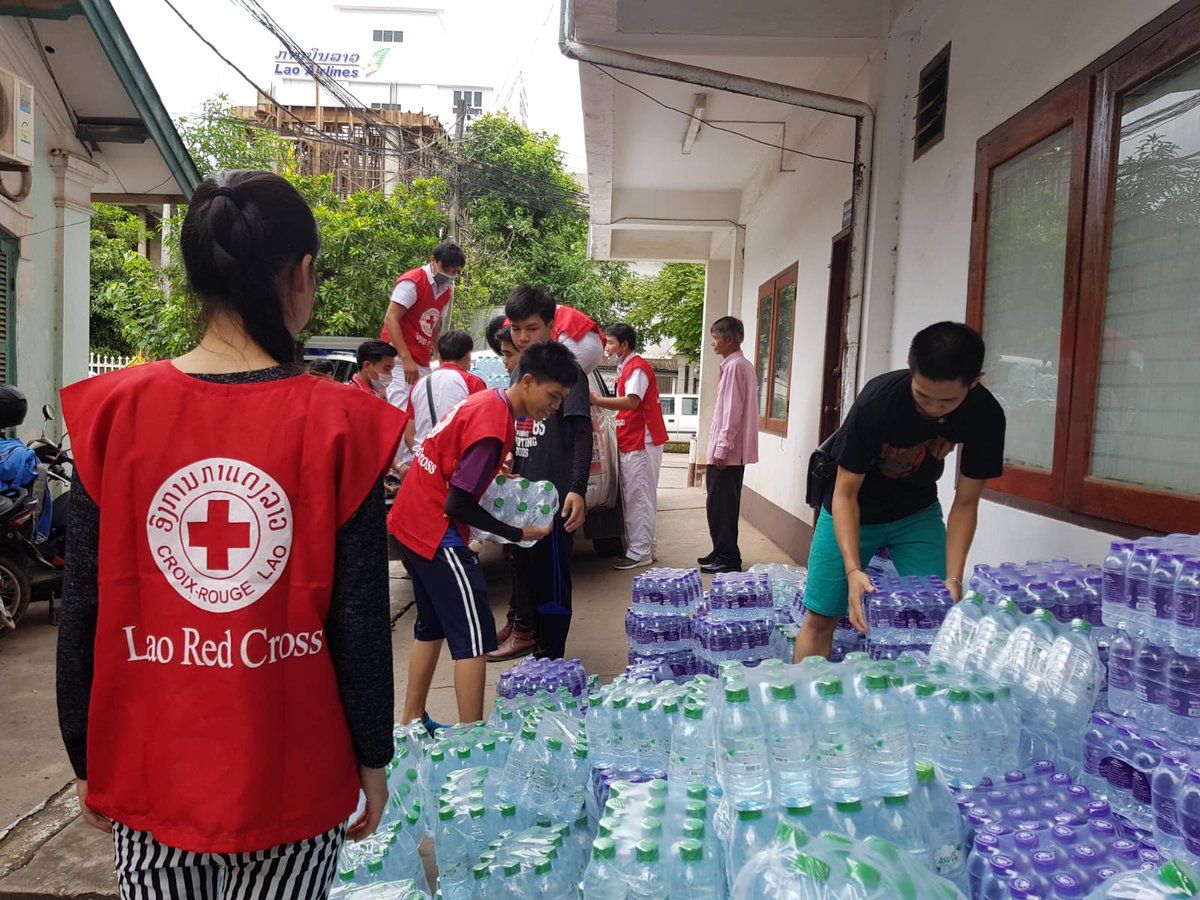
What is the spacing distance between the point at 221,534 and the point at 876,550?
10.5ft

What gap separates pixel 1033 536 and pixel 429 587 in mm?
2763

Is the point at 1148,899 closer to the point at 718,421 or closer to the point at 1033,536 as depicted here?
the point at 1033,536

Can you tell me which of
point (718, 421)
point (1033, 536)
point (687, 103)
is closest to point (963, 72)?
point (1033, 536)

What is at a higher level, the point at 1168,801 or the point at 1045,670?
the point at 1045,670

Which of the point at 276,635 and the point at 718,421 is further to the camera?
the point at 718,421

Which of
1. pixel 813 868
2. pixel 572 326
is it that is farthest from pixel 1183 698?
pixel 572 326

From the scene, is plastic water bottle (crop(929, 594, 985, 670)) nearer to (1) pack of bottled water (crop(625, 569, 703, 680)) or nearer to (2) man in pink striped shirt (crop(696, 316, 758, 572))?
(1) pack of bottled water (crop(625, 569, 703, 680))

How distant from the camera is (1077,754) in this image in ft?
8.77

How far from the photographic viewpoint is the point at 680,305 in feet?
81.3

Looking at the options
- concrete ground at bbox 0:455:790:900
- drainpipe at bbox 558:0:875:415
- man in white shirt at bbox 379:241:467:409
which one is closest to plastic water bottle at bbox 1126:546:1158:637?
concrete ground at bbox 0:455:790:900

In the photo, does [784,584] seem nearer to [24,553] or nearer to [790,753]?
[790,753]

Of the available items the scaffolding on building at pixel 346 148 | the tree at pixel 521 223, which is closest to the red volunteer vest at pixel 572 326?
the tree at pixel 521 223

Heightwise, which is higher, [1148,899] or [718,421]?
[718,421]

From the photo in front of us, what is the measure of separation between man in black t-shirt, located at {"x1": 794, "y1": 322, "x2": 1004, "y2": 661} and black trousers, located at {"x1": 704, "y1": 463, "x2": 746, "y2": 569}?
365cm
